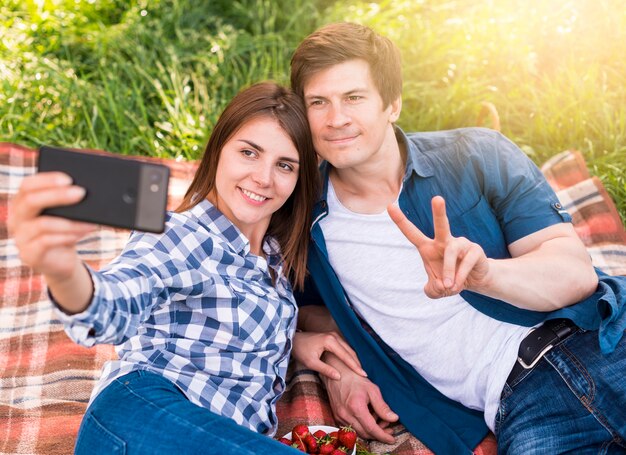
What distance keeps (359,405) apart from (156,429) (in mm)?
884

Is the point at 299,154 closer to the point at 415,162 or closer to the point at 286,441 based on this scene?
the point at 415,162

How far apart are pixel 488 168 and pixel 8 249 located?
6.90ft

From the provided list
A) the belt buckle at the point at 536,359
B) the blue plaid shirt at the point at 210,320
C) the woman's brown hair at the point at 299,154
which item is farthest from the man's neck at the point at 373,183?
the belt buckle at the point at 536,359

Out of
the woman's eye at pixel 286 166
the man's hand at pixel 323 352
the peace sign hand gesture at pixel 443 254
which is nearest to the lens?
the peace sign hand gesture at pixel 443 254

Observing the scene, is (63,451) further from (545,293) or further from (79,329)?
(545,293)

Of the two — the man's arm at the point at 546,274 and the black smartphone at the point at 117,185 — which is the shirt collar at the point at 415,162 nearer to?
the man's arm at the point at 546,274

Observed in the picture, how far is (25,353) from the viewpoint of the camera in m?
2.69

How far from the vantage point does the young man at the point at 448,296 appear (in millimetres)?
2092

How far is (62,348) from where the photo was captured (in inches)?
107

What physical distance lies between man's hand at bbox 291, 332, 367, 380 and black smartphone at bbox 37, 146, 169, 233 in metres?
1.23

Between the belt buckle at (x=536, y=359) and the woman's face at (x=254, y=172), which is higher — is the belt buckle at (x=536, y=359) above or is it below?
below

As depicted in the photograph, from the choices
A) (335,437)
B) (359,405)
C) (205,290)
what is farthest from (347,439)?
(205,290)

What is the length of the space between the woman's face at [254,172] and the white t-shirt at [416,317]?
0.32 m

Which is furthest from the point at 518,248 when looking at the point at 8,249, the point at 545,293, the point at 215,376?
the point at 8,249
